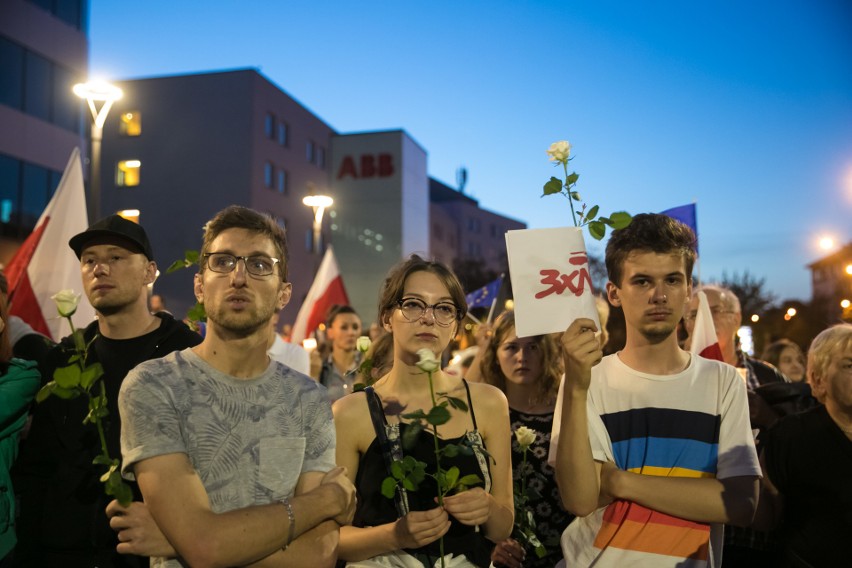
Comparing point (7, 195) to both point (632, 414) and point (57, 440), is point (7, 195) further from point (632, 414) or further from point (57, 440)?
point (632, 414)

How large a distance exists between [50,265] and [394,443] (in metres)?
4.99

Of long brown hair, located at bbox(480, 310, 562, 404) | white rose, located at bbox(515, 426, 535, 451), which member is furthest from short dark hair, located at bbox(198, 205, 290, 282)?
long brown hair, located at bbox(480, 310, 562, 404)

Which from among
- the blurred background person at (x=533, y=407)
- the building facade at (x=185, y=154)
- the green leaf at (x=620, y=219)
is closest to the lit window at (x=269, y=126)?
the building facade at (x=185, y=154)

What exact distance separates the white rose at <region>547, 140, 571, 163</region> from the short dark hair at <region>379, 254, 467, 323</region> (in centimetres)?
85

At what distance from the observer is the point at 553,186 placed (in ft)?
9.03

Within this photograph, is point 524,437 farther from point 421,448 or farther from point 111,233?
point 111,233

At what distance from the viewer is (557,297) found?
2793 mm

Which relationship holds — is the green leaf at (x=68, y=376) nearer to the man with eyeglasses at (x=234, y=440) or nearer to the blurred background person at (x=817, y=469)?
the man with eyeglasses at (x=234, y=440)

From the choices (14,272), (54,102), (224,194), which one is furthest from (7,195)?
(14,272)

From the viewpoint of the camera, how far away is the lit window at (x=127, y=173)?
3541 centimetres

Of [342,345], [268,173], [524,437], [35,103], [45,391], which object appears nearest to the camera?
[45,391]

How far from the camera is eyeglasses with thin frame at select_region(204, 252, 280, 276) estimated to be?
280cm

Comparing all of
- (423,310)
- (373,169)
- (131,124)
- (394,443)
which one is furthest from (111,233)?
(373,169)

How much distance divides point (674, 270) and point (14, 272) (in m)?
6.41
